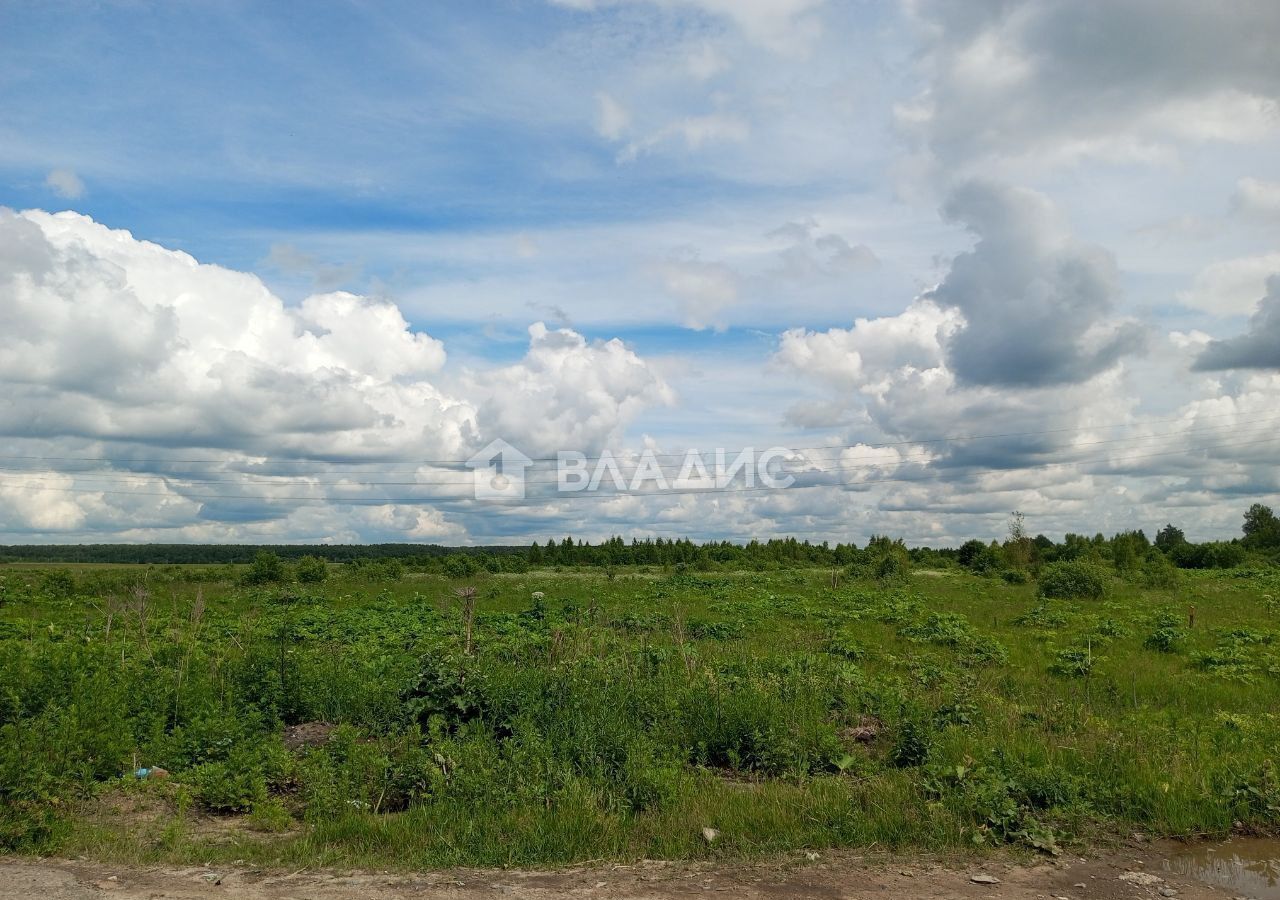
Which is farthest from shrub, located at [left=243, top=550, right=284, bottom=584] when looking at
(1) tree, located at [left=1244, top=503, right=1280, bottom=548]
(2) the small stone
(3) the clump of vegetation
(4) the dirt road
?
(1) tree, located at [left=1244, top=503, right=1280, bottom=548]

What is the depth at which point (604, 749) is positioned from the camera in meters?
9.58

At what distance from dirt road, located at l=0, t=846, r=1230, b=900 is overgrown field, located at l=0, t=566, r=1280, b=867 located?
1.09ft

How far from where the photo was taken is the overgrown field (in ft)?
26.0

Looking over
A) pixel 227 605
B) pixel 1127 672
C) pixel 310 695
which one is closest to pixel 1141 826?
pixel 1127 672

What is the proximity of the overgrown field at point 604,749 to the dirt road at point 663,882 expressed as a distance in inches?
13.1

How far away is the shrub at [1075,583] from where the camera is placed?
117 ft

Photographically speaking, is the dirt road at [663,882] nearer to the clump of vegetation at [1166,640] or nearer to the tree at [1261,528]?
the clump of vegetation at [1166,640]

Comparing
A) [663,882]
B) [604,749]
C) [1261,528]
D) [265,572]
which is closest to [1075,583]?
[604,749]

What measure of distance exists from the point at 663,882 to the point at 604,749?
2.63 m

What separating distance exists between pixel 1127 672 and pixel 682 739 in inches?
427

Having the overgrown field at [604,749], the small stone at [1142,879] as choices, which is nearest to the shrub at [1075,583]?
the overgrown field at [604,749]

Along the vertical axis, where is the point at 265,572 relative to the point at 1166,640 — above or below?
above

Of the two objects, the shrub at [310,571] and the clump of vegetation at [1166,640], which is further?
the shrub at [310,571]

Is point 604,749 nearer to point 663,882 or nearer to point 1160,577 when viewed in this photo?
point 663,882
